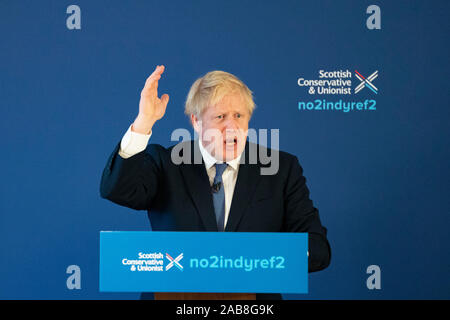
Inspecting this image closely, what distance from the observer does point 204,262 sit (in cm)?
199

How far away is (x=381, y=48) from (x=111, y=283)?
1.73m

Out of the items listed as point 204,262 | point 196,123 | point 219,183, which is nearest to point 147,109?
point 196,123

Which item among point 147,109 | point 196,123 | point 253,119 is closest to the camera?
point 147,109

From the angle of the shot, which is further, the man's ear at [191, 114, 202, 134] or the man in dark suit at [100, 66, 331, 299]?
the man's ear at [191, 114, 202, 134]

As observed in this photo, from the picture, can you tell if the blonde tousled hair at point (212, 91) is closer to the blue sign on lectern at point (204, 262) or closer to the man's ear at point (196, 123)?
the man's ear at point (196, 123)

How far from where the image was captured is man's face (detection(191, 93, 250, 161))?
211cm

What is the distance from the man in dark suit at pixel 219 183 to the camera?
200 centimetres

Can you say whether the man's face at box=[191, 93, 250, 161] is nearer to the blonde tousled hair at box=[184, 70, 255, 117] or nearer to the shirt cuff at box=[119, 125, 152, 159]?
the blonde tousled hair at box=[184, 70, 255, 117]

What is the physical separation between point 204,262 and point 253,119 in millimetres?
798

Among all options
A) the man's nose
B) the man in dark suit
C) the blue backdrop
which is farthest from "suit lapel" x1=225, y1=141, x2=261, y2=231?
the blue backdrop

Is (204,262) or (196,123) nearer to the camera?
(204,262)

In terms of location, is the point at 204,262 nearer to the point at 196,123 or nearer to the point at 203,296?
the point at 203,296

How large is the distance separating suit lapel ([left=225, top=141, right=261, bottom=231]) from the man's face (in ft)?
0.29
